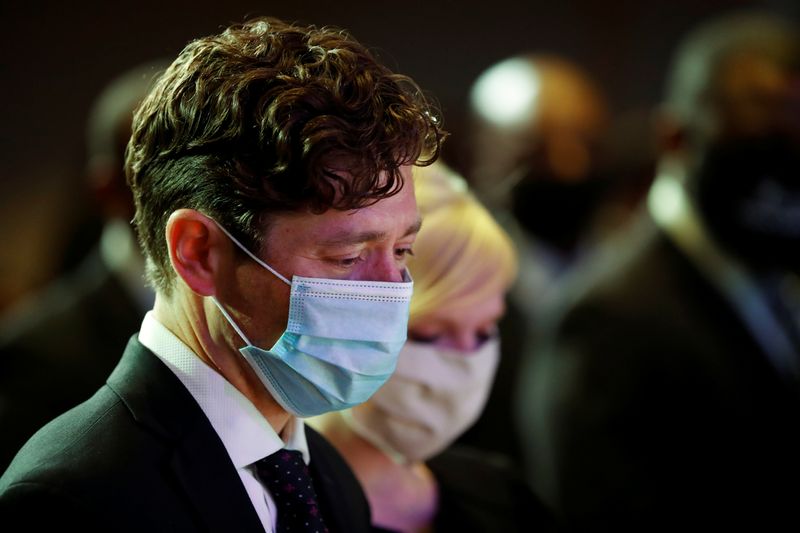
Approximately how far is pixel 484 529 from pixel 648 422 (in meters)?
1.17

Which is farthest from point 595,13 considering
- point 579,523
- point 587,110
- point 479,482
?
point 479,482

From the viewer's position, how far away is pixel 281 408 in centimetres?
201

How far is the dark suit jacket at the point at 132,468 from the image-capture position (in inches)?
64.7

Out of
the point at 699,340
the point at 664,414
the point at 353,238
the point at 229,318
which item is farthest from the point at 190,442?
the point at 699,340

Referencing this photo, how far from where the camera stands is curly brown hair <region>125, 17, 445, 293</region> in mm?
1786

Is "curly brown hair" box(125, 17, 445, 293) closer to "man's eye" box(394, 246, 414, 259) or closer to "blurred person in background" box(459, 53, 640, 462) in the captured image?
"man's eye" box(394, 246, 414, 259)

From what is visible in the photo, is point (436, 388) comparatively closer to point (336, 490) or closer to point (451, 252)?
point (451, 252)

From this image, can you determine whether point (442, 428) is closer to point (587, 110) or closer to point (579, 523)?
point (579, 523)

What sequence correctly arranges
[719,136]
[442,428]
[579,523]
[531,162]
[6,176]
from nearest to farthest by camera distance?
[442,428] < [579,523] < [719,136] < [531,162] < [6,176]

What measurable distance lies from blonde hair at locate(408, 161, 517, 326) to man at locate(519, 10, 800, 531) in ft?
3.70

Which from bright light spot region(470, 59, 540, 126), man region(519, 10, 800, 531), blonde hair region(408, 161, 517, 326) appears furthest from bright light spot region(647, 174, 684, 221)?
blonde hair region(408, 161, 517, 326)

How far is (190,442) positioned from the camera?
72.4 inches

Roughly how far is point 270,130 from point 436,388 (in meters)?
1.12

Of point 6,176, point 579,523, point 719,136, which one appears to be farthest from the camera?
point 6,176
